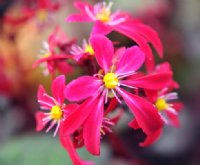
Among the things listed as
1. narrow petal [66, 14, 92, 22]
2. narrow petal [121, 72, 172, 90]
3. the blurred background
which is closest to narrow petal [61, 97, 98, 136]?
narrow petal [121, 72, 172, 90]

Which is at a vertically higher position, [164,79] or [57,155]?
[164,79]

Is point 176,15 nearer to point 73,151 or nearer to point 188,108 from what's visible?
point 188,108

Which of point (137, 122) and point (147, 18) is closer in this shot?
point (137, 122)

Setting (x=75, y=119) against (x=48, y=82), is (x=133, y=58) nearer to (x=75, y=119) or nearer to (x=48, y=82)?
(x=75, y=119)

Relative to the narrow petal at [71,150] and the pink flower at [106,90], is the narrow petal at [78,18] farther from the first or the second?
the narrow petal at [71,150]

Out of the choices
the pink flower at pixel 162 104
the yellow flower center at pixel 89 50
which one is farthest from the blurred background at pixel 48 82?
the yellow flower center at pixel 89 50

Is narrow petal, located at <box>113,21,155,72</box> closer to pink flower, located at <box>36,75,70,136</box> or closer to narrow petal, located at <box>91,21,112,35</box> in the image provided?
narrow petal, located at <box>91,21,112,35</box>

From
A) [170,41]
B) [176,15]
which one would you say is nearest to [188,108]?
[170,41]
